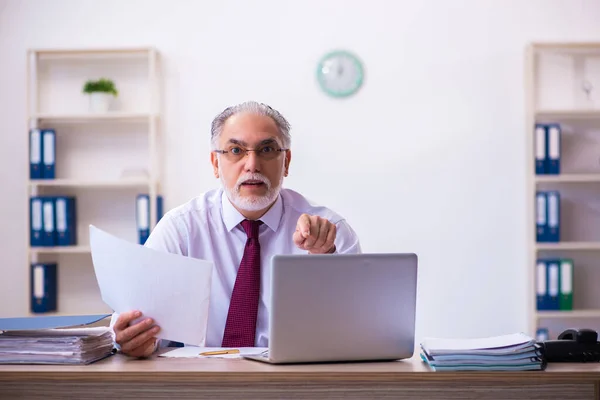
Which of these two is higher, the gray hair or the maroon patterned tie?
the gray hair

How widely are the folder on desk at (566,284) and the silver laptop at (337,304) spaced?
2.80 m

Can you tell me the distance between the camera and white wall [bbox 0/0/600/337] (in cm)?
434

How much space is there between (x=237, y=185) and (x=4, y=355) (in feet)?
2.79

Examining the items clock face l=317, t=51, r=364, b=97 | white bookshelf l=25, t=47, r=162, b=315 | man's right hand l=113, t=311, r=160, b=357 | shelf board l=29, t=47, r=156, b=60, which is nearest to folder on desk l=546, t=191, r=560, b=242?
clock face l=317, t=51, r=364, b=97

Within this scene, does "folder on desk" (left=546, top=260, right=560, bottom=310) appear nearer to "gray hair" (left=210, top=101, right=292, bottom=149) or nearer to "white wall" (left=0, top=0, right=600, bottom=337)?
"white wall" (left=0, top=0, right=600, bottom=337)

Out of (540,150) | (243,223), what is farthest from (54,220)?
(540,150)

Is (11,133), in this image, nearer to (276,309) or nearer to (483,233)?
(483,233)

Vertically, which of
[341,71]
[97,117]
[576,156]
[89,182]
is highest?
[341,71]

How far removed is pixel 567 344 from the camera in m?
1.57

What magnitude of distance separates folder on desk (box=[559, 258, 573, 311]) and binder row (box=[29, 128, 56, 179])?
2.93 m

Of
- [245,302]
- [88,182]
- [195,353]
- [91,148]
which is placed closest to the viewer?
[195,353]

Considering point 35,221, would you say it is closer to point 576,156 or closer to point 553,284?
point 553,284

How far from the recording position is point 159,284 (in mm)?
1599

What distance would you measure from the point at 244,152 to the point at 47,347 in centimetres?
87
